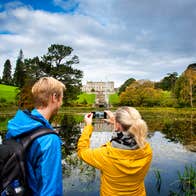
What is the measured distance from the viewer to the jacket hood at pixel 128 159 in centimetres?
264

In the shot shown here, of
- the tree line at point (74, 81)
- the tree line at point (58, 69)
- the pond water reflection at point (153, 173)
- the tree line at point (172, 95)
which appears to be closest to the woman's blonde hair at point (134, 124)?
the pond water reflection at point (153, 173)

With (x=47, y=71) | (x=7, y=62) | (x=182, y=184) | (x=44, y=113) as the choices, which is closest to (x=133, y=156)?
(x=44, y=113)

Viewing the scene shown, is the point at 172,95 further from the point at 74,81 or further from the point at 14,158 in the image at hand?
the point at 14,158

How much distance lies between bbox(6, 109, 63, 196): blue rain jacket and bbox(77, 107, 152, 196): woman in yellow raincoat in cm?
82

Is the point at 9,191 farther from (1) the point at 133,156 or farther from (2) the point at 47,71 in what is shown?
(2) the point at 47,71

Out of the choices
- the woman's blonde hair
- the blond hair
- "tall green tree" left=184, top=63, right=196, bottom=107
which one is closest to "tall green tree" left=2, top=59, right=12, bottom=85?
"tall green tree" left=184, top=63, right=196, bottom=107

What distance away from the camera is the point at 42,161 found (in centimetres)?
190

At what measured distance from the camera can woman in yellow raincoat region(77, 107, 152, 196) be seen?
8.52ft

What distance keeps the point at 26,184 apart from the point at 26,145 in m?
0.30

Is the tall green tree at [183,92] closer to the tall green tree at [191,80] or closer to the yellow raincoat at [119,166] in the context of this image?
the tall green tree at [191,80]

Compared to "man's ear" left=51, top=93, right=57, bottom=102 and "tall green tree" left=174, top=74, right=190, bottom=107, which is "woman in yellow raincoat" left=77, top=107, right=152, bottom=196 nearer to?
"man's ear" left=51, top=93, right=57, bottom=102

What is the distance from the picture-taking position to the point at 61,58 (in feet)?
154

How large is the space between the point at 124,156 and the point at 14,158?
1.17 m

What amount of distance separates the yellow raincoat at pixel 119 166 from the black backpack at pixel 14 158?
956 mm
